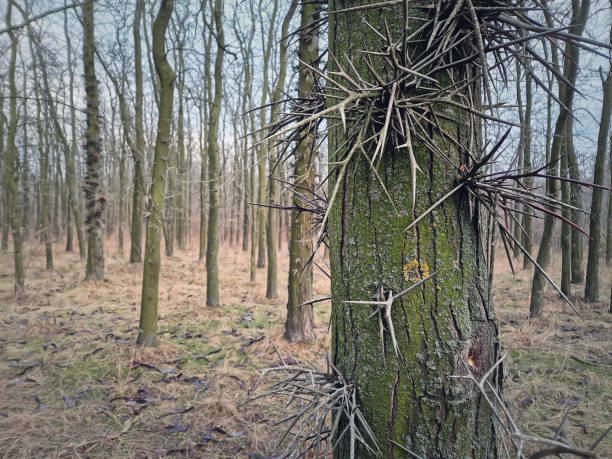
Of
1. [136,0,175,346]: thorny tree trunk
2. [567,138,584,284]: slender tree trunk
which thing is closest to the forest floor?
[136,0,175,346]: thorny tree trunk

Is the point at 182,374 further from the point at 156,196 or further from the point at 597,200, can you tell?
the point at 597,200

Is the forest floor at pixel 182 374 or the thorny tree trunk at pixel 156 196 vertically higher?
the thorny tree trunk at pixel 156 196

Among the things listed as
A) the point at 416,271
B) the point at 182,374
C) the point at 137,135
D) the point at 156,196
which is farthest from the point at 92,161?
the point at 416,271

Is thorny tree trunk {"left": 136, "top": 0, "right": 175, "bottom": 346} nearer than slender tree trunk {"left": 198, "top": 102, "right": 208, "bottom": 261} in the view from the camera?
Yes

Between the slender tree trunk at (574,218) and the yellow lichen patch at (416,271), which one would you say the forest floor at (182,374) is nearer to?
the yellow lichen patch at (416,271)

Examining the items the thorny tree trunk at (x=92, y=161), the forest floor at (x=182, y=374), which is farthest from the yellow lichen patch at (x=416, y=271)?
the thorny tree trunk at (x=92, y=161)

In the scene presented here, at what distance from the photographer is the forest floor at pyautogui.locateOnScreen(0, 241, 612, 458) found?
319cm

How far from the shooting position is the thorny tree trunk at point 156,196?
5.10m

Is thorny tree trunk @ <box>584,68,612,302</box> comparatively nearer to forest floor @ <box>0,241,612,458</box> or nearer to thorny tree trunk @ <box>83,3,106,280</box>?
forest floor @ <box>0,241,612,458</box>

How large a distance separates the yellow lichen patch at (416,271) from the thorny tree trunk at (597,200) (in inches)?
355

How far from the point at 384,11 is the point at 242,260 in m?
16.8

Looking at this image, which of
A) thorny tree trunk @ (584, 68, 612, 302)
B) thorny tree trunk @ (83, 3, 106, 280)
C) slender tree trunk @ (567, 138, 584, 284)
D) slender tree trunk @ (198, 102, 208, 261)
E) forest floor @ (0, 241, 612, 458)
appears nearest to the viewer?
forest floor @ (0, 241, 612, 458)

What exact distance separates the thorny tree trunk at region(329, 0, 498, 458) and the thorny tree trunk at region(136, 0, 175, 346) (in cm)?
482

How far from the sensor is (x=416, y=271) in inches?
38.1
